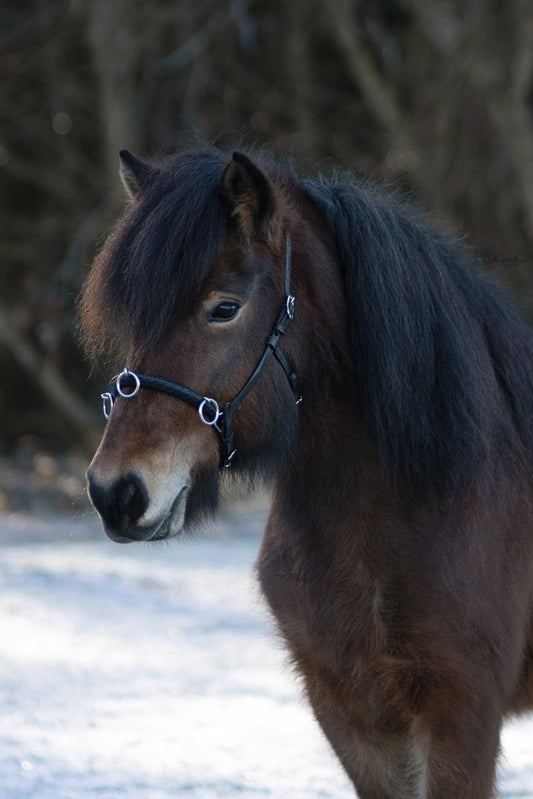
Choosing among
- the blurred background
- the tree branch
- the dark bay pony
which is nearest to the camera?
the dark bay pony

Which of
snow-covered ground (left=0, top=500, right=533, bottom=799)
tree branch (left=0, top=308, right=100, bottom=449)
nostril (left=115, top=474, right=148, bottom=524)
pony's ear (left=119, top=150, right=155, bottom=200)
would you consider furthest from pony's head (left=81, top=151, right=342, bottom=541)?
tree branch (left=0, top=308, right=100, bottom=449)

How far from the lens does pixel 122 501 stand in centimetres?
206

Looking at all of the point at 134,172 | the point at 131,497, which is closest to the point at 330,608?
the point at 131,497

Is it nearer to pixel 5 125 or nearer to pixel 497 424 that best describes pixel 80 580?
pixel 497 424

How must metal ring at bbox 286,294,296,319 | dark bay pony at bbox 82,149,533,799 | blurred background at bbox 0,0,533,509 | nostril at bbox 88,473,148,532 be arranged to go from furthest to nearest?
blurred background at bbox 0,0,533,509, metal ring at bbox 286,294,296,319, dark bay pony at bbox 82,149,533,799, nostril at bbox 88,473,148,532

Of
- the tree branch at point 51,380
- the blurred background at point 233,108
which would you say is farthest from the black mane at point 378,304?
the tree branch at point 51,380

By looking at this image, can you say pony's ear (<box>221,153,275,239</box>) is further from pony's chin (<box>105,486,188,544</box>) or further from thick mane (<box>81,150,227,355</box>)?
pony's chin (<box>105,486,188,544</box>)

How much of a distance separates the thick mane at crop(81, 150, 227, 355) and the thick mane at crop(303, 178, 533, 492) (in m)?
0.34

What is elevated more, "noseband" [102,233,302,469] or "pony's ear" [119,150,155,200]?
"pony's ear" [119,150,155,200]

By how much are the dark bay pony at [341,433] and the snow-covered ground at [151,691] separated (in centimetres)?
39

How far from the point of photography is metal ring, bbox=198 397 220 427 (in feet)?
7.06

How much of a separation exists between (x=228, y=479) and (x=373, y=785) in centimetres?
94

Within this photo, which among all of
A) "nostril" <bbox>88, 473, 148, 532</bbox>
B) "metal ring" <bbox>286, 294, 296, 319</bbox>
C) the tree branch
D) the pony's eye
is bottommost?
the tree branch

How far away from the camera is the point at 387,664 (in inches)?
91.2
